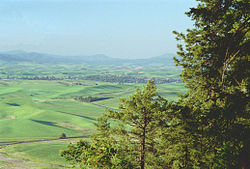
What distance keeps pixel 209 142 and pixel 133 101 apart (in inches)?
305

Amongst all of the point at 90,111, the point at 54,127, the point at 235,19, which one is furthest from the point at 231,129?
the point at 90,111

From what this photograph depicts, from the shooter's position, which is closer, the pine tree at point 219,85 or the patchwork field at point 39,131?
the pine tree at point 219,85

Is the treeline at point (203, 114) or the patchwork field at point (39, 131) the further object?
the patchwork field at point (39, 131)

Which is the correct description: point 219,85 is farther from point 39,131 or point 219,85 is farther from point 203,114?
point 39,131

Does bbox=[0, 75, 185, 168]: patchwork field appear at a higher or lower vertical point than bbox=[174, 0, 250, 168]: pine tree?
lower

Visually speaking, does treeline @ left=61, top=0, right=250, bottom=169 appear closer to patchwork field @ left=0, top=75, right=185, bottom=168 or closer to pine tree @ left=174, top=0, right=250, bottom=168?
pine tree @ left=174, top=0, right=250, bottom=168

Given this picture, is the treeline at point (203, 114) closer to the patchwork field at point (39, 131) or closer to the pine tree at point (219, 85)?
the pine tree at point (219, 85)

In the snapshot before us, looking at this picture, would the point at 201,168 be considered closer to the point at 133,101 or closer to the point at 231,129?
the point at 231,129

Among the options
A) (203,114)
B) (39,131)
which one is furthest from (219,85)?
(39,131)

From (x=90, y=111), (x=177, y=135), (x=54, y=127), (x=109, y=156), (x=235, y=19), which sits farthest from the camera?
(x=90, y=111)

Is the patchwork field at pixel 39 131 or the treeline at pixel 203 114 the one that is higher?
the treeline at pixel 203 114

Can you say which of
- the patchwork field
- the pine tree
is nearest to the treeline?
the pine tree

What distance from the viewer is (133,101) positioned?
68.2 ft

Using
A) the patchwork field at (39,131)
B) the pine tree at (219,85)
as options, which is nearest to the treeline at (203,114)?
the pine tree at (219,85)
